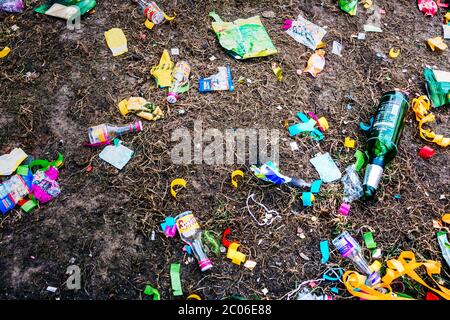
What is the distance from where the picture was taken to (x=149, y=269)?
2.36 metres

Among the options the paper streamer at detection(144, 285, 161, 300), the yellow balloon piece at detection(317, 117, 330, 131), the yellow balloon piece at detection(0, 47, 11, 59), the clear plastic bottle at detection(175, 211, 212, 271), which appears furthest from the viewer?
the yellow balloon piece at detection(0, 47, 11, 59)

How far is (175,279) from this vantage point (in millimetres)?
2334

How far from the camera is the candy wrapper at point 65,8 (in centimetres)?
338

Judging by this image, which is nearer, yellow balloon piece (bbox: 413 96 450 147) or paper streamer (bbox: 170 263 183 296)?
paper streamer (bbox: 170 263 183 296)

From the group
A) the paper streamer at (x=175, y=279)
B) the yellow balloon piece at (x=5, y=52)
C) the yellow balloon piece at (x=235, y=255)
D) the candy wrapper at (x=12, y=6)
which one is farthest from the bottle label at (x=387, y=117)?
the candy wrapper at (x=12, y=6)

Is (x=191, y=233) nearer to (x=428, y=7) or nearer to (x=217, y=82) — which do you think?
(x=217, y=82)

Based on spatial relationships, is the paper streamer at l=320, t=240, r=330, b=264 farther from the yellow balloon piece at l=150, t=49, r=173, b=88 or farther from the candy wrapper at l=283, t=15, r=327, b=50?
the candy wrapper at l=283, t=15, r=327, b=50

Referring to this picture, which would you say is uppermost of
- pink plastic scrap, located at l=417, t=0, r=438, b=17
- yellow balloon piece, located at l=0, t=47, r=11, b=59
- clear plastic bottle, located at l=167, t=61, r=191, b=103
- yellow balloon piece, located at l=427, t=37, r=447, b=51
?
yellow balloon piece, located at l=0, t=47, r=11, b=59

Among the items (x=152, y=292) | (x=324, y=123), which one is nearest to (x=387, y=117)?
(x=324, y=123)

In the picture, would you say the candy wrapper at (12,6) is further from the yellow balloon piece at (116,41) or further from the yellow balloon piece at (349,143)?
the yellow balloon piece at (349,143)

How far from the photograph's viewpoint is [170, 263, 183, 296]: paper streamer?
2.30 m

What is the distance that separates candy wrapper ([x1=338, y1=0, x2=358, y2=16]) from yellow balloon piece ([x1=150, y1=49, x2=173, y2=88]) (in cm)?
184

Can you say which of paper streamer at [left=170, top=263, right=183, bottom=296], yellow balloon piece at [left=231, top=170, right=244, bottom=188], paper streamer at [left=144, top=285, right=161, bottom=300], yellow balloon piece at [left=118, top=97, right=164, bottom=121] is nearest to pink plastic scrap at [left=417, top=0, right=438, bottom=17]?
yellow balloon piece at [left=231, top=170, right=244, bottom=188]

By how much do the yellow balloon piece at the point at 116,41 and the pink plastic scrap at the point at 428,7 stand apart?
301 cm
